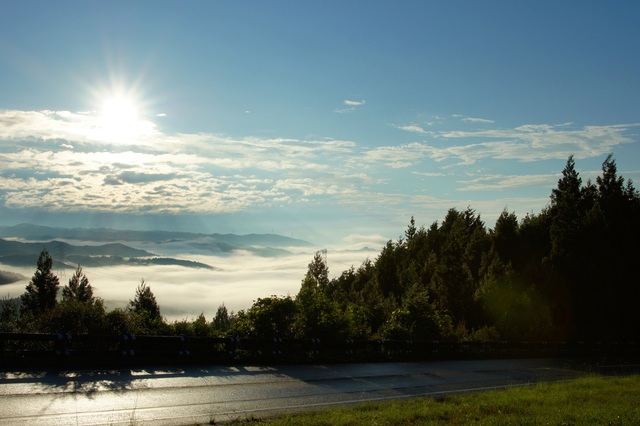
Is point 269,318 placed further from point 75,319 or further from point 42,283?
point 42,283

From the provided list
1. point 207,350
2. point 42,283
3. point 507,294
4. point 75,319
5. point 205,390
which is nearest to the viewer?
point 205,390

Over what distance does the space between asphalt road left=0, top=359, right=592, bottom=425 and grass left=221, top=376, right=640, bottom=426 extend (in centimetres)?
134

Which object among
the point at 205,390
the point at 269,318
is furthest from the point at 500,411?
the point at 269,318

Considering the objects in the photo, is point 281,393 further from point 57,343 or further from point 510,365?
point 510,365

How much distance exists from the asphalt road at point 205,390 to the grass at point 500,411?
1.34m

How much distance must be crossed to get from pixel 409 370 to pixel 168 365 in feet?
30.9

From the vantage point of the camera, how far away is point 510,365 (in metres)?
27.7

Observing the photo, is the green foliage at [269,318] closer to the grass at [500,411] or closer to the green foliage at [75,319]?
the green foliage at [75,319]

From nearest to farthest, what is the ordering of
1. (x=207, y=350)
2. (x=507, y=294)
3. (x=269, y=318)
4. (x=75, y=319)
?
1. (x=75, y=319)
2. (x=207, y=350)
3. (x=269, y=318)
4. (x=507, y=294)

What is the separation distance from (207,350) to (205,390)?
5.57 meters

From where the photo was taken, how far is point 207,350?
67.7 feet

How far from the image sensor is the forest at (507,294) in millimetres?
25188

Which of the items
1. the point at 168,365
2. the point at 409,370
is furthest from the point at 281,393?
the point at 409,370

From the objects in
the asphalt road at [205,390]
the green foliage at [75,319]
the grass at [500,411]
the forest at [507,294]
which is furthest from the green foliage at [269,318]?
Answer: the grass at [500,411]
